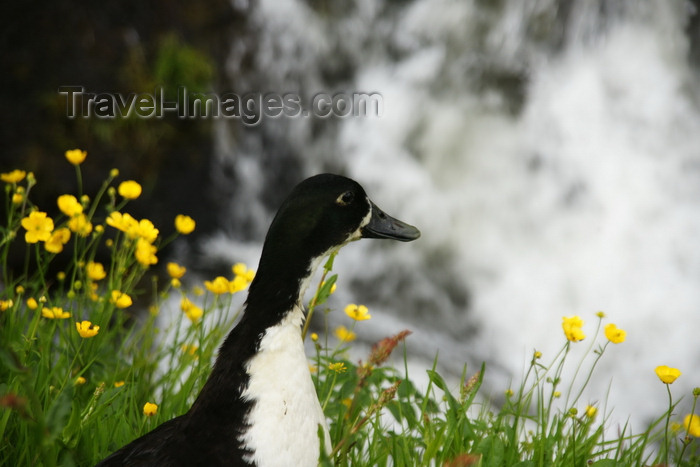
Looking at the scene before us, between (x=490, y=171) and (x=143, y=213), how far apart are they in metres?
3.09

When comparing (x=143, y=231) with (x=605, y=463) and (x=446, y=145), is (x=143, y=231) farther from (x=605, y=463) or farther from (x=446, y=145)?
(x=446, y=145)

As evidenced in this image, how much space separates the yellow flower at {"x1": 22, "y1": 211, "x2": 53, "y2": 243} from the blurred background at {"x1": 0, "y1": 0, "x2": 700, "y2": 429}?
3.61 meters

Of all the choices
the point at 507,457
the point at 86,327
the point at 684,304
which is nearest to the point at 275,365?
the point at 86,327

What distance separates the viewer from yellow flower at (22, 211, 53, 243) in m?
2.26

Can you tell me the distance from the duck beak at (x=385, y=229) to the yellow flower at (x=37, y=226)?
1026 millimetres

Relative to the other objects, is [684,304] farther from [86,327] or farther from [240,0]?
[86,327]

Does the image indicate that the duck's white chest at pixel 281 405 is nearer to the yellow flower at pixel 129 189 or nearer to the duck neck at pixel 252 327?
the duck neck at pixel 252 327

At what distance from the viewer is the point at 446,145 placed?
6785 mm

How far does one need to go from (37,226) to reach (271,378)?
110cm

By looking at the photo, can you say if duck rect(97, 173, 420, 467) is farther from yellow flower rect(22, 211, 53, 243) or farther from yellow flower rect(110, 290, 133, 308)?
yellow flower rect(22, 211, 53, 243)

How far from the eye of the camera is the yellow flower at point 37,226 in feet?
7.42

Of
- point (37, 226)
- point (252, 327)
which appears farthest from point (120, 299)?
point (252, 327)

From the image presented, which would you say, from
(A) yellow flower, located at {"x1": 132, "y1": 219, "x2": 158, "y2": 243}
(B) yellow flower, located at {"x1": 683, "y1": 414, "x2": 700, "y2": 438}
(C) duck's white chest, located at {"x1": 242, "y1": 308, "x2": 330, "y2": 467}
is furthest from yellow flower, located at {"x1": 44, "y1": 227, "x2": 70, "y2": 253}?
(B) yellow flower, located at {"x1": 683, "y1": 414, "x2": 700, "y2": 438}

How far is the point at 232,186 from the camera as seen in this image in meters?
6.88
